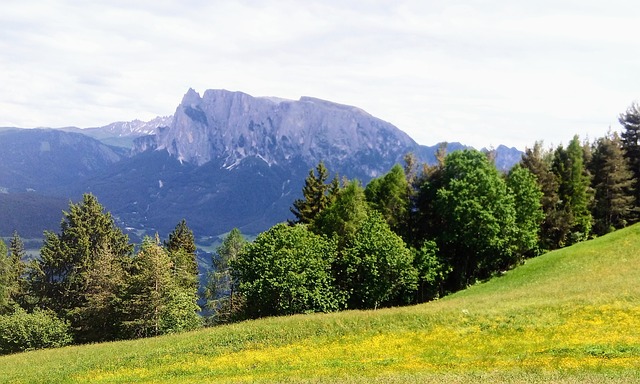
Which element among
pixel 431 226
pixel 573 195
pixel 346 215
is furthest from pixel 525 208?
pixel 346 215

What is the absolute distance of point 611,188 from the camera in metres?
73.6

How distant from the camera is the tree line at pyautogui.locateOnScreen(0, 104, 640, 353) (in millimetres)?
53969

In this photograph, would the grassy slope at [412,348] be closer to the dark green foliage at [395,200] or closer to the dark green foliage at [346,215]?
the dark green foliage at [346,215]

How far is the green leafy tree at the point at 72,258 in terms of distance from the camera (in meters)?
70.0

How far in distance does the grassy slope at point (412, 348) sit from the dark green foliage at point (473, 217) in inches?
496

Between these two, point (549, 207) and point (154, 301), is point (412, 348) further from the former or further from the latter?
point (549, 207)

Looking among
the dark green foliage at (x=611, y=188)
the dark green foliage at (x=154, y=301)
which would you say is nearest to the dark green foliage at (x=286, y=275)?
the dark green foliage at (x=154, y=301)

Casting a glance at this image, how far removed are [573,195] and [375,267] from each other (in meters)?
37.0

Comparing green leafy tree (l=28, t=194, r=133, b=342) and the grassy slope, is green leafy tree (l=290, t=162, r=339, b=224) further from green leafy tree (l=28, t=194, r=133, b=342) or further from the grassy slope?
the grassy slope

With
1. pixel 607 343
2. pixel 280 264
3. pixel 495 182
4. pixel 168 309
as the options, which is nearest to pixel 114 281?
pixel 168 309

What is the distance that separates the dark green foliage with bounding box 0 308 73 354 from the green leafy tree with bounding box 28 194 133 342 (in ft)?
28.4

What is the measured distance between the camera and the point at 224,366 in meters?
29.4

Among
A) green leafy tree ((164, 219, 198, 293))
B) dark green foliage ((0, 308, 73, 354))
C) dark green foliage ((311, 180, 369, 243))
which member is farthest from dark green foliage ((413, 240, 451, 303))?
dark green foliage ((0, 308, 73, 354))

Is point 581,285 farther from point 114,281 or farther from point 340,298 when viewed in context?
point 114,281
